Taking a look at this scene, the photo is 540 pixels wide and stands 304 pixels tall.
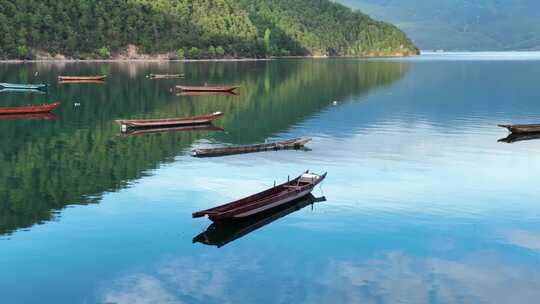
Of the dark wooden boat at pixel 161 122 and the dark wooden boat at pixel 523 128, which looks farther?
the dark wooden boat at pixel 523 128

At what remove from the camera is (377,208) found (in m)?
54.8

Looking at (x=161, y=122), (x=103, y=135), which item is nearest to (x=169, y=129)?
(x=161, y=122)

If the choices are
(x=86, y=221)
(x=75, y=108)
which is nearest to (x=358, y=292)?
(x=86, y=221)

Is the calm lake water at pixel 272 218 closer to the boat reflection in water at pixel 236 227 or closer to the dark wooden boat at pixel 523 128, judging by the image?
the boat reflection in water at pixel 236 227

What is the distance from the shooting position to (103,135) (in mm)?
90938

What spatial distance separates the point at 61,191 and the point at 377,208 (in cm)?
2586

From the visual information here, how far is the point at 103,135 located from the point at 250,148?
22.8 metres

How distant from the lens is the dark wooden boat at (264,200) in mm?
46344

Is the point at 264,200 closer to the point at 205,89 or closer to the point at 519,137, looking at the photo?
the point at 519,137

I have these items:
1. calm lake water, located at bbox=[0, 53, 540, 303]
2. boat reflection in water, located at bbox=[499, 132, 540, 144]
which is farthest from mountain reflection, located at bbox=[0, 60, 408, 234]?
boat reflection in water, located at bbox=[499, 132, 540, 144]

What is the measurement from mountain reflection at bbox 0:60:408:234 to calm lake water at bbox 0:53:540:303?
305mm

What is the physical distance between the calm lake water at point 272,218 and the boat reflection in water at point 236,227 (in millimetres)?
206

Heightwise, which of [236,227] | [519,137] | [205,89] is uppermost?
[205,89]

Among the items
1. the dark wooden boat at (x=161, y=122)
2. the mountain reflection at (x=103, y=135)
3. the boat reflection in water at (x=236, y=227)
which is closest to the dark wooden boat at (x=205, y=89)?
the mountain reflection at (x=103, y=135)
